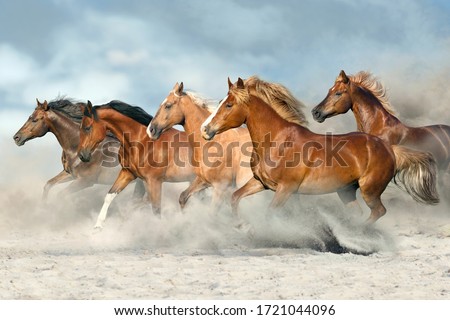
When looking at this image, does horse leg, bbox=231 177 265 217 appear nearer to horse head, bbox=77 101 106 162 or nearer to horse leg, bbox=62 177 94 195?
horse head, bbox=77 101 106 162

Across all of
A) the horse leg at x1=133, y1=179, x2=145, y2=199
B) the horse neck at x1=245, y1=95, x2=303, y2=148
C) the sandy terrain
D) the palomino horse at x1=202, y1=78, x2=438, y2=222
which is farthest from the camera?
the horse leg at x1=133, y1=179, x2=145, y2=199

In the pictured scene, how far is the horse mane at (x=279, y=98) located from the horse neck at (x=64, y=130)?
4.61m

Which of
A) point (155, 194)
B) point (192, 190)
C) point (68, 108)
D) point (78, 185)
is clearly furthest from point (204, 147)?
point (68, 108)

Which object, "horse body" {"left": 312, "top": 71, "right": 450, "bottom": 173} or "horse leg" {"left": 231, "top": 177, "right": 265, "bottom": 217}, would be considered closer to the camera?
"horse leg" {"left": 231, "top": 177, "right": 265, "bottom": 217}

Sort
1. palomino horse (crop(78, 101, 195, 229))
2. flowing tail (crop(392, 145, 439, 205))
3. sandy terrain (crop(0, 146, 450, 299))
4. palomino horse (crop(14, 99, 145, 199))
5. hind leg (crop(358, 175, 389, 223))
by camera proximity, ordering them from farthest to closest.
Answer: palomino horse (crop(14, 99, 145, 199))
palomino horse (crop(78, 101, 195, 229))
flowing tail (crop(392, 145, 439, 205))
hind leg (crop(358, 175, 389, 223))
sandy terrain (crop(0, 146, 450, 299))

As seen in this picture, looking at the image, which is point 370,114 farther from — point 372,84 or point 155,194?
point 155,194

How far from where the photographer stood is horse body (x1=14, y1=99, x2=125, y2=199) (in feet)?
42.1

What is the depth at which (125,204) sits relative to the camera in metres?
12.6

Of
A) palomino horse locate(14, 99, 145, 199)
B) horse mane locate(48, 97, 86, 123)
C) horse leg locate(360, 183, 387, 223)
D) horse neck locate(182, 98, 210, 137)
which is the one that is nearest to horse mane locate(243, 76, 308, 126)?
horse leg locate(360, 183, 387, 223)

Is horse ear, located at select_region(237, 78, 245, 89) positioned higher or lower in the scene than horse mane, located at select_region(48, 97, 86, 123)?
lower

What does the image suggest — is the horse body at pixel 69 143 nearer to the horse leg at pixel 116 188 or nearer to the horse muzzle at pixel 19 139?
the horse muzzle at pixel 19 139

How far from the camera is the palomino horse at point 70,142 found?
1284cm

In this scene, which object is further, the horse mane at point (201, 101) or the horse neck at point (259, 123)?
the horse mane at point (201, 101)

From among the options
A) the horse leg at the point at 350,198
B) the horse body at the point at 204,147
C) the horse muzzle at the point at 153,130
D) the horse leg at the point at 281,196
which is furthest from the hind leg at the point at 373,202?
the horse muzzle at the point at 153,130
